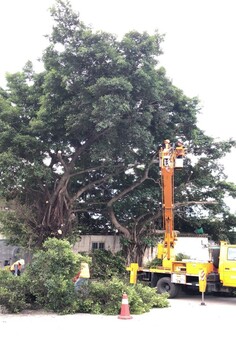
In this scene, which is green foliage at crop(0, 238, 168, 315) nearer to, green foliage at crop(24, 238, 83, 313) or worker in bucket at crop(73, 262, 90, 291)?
green foliage at crop(24, 238, 83, 313)

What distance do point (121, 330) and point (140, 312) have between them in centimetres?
213

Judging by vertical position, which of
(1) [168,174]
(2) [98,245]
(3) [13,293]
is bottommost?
(3) [13,293]

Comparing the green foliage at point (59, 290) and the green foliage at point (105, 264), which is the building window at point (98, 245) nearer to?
the green foliage at point (105, 264)

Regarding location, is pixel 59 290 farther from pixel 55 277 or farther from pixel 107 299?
pixel 107 299

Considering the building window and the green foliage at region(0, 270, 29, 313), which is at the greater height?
the building window

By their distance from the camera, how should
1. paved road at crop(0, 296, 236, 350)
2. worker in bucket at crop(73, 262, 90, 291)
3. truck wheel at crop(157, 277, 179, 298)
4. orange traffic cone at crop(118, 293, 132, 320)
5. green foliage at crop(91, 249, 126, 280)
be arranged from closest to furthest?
paved road at crop(0, 296, 236, 350) → orange traffic cone at crop(118, 293, 132, 320) → worker in bucket at crop(73, 262, 90, 291) → truck wheel at crop(157, 277, 179, 298) → green foliage at crop(91, 249, 126, 280)

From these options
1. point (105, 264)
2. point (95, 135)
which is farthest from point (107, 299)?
point (105, 264)

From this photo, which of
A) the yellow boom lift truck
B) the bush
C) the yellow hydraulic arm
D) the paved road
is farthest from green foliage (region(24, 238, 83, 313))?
the yellow hydraulic arm

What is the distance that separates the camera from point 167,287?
14859 millimetres

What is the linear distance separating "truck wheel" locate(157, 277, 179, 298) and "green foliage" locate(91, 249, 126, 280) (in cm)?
400

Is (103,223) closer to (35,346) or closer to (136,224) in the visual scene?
(136,224)

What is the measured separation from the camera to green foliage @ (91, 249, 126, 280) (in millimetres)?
18766

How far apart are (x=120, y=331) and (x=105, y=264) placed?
11932mm

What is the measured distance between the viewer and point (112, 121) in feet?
48.5
